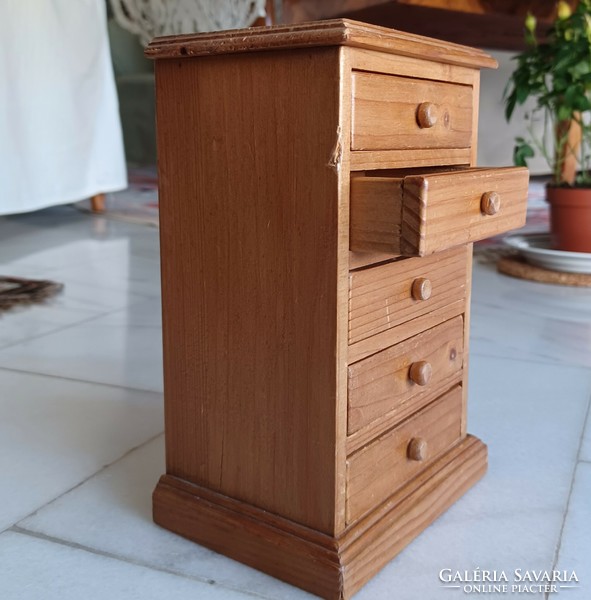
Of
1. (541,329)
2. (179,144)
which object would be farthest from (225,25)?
(179,144)

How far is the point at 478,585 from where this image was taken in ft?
2.27

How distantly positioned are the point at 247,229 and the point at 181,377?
17 cm

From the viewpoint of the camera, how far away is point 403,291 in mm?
726

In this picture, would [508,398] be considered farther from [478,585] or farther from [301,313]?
[301,313]

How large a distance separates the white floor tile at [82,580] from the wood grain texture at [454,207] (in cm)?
34

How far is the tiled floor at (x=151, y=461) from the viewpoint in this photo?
2.30 ft

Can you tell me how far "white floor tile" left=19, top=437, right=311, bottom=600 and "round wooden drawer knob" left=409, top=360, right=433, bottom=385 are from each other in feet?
0.73

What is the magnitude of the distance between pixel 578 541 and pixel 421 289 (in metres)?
0.29

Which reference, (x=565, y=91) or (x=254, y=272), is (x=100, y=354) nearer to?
(x=254, y=272)

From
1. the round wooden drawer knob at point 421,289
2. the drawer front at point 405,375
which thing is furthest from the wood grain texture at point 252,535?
the round wooden drawer knob at point 421,289

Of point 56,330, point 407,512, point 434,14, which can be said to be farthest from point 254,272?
point 434,14

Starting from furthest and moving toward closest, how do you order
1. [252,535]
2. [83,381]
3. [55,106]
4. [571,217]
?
[55,106], [571,217], [83,381], [252,535]

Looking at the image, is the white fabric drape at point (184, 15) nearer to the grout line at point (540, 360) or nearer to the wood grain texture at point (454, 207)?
the grout line at point (540, 360)

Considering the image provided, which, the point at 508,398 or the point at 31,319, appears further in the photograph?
the point at 31,319
